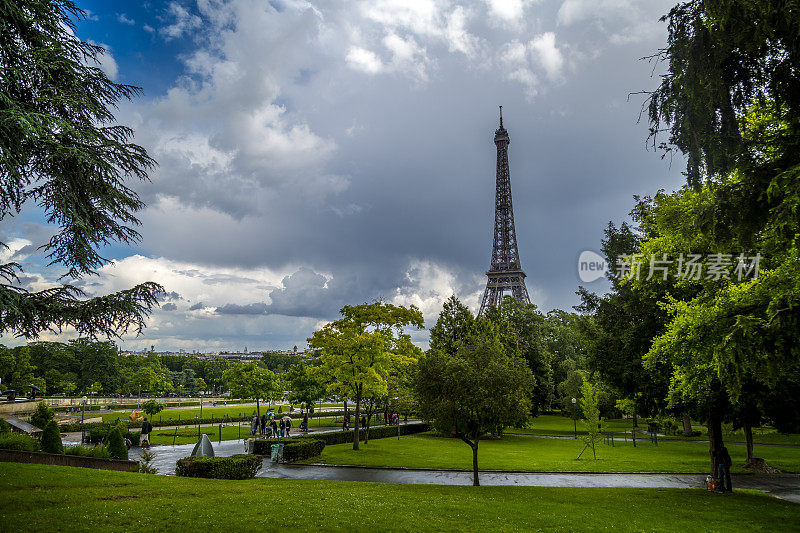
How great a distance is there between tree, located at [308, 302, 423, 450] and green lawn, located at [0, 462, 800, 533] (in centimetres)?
1064

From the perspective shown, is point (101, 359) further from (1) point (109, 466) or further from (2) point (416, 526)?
(2) point (416, 526)

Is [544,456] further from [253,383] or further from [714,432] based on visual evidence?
[253,383]

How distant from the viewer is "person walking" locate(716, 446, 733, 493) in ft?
55.3

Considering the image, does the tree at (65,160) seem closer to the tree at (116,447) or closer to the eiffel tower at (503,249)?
the tree at (116,447)

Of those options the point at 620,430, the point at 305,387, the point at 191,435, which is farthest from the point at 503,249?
the point at 191,435

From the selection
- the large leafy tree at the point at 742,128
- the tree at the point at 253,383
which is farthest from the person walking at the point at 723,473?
the tree at the point at 253,383

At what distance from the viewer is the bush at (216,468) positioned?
55.5 ft

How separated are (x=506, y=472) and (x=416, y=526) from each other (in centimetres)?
1297

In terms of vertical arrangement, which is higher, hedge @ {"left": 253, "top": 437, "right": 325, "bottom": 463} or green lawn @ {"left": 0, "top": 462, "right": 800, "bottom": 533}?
green lawn @ {"left": 0, "top": 462, "right": 800, "bottom": 533}

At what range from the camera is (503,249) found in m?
79.6

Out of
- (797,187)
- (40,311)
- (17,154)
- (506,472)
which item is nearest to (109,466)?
(40,311)

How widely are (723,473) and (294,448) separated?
18.5 meters

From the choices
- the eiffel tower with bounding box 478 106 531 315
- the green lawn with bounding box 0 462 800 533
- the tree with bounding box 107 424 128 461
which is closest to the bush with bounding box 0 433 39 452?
the tree with bounding box 107 424 128 461

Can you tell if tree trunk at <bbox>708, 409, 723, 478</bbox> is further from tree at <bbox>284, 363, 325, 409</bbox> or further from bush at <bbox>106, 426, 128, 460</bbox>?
tree at <bbox>284, 363, 325, 409</bbox>
